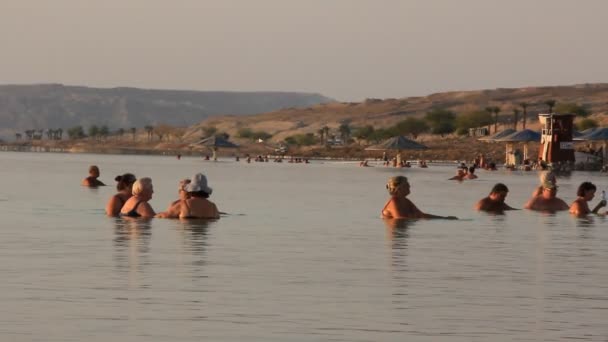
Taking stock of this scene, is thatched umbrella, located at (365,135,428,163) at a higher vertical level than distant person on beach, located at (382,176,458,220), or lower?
higher

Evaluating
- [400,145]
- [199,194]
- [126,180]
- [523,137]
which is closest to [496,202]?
[199,194]

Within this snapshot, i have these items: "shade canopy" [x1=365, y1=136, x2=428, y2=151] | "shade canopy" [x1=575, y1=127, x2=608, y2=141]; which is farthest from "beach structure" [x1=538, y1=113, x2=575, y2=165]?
"shade canopy" [x1=365, y1=136, x2=428, y2=151]

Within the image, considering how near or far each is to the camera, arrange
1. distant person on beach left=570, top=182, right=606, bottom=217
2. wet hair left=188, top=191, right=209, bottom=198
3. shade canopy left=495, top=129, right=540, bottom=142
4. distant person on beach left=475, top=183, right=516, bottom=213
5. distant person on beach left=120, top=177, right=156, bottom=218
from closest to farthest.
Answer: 1. distant person on beach left=120, top=177, right=156, bottom=218
2. wet hair left=188, top=191, right=209, bottom=198
3. distant person on beach left=570, top=182, right=606, bottom=217
4. distant person on beach left=475, top=183, right=516, bottom=213
5. shade canopy left=495, top=129, right=540, bottom=142

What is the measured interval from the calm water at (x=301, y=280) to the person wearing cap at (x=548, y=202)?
2861 mm

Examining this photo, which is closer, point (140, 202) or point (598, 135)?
point (140, 202)

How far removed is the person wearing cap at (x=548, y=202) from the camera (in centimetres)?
3181

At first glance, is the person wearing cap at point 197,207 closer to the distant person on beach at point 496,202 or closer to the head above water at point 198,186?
the head above water at point 198,186

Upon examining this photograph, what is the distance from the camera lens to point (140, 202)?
84.4ft

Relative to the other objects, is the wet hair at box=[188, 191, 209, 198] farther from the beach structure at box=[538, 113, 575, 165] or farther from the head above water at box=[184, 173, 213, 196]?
the beach structure at box=[538, 113, 575, 165]

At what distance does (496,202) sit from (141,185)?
402 inches

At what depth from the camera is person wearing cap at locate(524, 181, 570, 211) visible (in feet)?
104

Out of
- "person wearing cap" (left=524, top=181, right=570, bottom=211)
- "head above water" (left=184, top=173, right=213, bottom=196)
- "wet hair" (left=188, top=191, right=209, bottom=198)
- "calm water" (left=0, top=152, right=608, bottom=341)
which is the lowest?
"calm water" (left=0, top=152, right=608, bottom=341)

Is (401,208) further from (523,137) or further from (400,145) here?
(400,145)

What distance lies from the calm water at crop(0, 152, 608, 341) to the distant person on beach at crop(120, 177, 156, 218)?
368 mm
